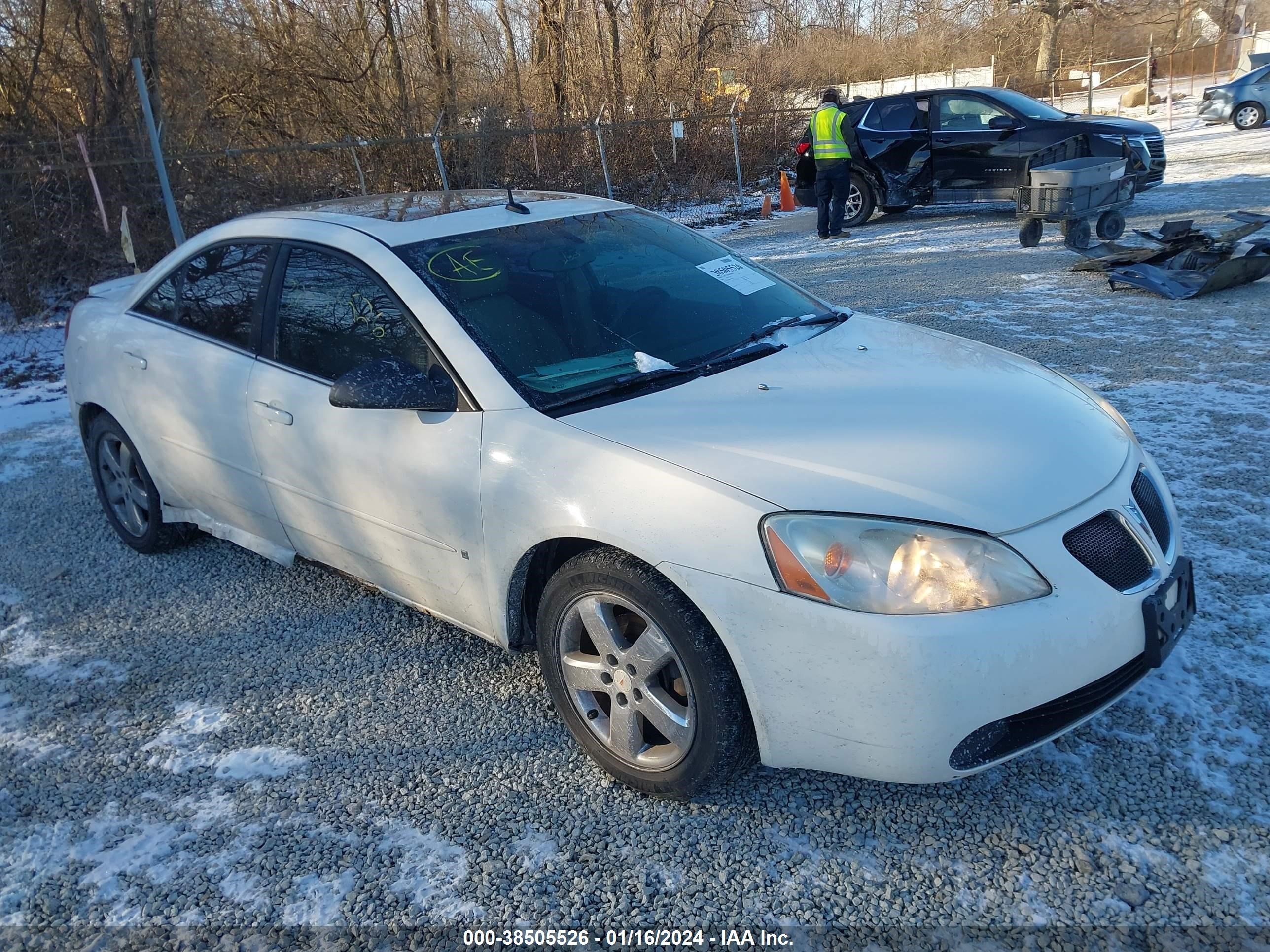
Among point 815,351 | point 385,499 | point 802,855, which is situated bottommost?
point 802,855

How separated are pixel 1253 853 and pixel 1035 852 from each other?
0.50 m

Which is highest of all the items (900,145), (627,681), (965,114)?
(965,114)

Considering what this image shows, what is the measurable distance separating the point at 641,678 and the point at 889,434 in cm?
95

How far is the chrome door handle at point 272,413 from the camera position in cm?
344

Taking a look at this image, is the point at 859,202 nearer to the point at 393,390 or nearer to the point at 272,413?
the point at 272,413

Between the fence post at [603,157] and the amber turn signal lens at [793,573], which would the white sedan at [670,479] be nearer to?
the amber turn signal lens at [793,573]

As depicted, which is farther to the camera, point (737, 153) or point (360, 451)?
point (737, 153)

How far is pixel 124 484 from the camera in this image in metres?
4.64

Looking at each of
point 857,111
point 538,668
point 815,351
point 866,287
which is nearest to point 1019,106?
point 857,111

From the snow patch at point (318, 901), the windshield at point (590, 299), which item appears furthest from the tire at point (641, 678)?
the snow patch at point (318, 901)

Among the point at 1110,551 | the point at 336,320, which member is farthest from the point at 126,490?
the point at 1110,551

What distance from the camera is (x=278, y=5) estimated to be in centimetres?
1638

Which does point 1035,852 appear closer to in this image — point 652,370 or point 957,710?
point 957,710

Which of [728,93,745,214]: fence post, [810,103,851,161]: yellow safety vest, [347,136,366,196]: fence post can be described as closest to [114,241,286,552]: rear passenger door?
[810,103,851,161]: yellow safety vest
